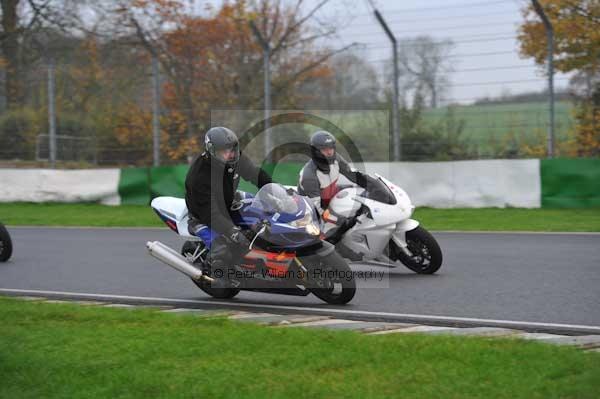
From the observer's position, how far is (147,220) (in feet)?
54.4

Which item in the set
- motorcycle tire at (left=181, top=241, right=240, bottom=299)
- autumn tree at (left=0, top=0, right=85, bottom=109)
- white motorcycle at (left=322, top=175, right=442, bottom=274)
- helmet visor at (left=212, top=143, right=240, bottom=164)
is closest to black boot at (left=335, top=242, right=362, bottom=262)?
white motorcycle at (left=322, top=175, right=442, bottom=274)

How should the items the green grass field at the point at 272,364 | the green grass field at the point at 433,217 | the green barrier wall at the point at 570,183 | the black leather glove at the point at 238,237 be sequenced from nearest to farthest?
1. the green grass field at the point at 272,364
2. the black leather glove at the point at 238,237
3. the green grass field at the point at 433,217
4. the green barrier wall at the point at 570,183

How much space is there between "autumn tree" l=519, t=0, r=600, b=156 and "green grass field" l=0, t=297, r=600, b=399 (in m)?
10.9

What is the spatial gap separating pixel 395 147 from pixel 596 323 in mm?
10877

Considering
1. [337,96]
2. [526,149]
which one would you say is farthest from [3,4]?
[526,149]

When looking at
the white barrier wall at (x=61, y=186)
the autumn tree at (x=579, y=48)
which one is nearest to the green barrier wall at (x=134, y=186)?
the white barrier wall at (x=61, y=186)

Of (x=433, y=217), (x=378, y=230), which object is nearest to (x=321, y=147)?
(x=378, y=230)

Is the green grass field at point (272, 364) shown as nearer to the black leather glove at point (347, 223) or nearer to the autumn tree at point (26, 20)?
the black leather glove at point (347, 223)

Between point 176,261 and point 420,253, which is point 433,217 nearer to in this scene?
point 420,253

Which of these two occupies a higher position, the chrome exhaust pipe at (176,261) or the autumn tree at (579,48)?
the autumn tree at (579,48)

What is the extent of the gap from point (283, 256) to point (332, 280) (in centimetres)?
45

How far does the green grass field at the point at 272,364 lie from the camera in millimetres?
4766

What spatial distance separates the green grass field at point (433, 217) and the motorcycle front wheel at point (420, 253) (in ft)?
15.2

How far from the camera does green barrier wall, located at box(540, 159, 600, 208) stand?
49.9ft
